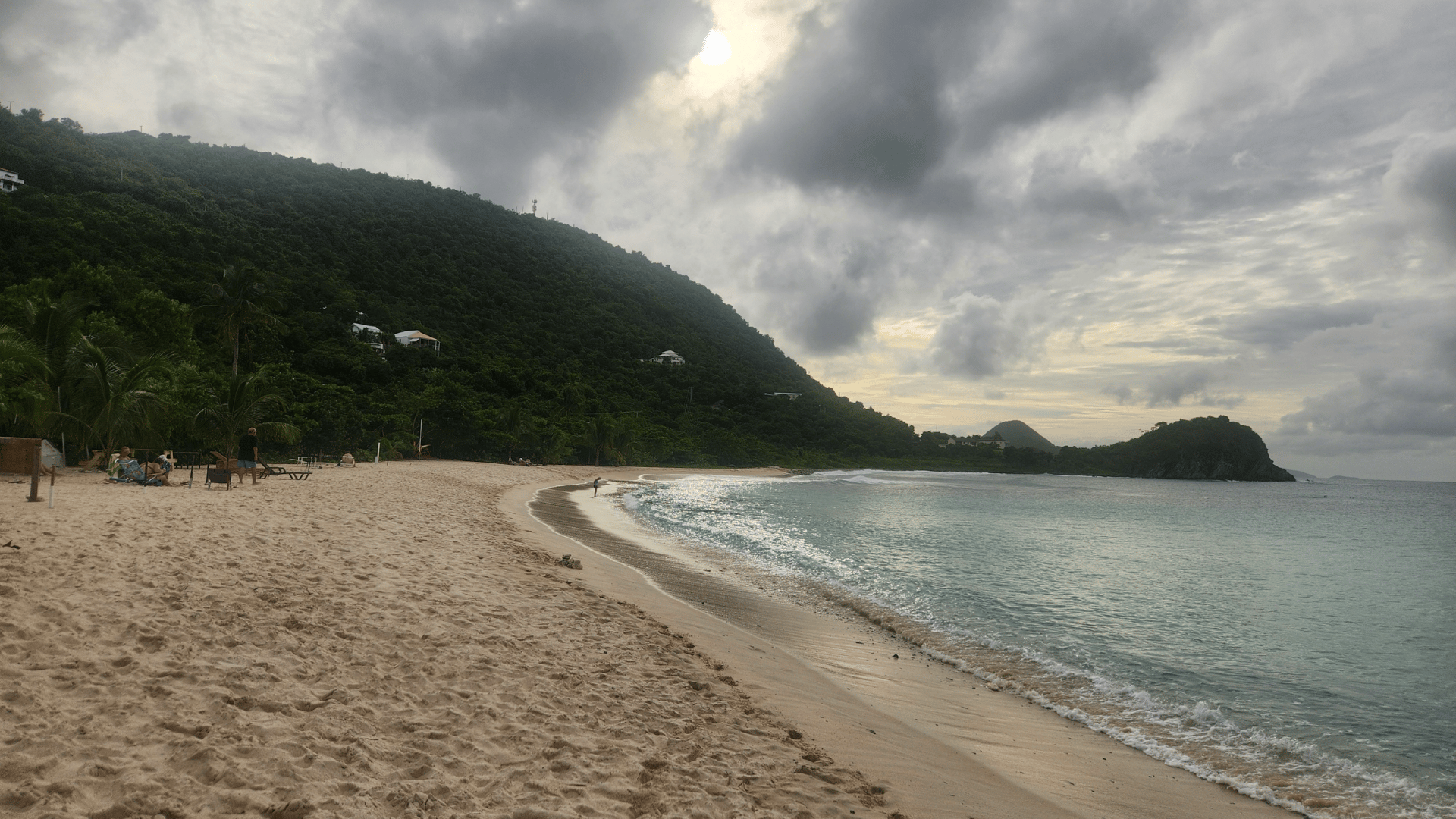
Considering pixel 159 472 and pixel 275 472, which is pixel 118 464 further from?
pixel 275 472

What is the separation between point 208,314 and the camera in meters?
32.6

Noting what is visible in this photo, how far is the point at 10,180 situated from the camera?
50125 mm

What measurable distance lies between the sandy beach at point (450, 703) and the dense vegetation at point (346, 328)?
544 inches

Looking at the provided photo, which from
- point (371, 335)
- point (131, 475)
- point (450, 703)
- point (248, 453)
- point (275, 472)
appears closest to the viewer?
point (450, 703)

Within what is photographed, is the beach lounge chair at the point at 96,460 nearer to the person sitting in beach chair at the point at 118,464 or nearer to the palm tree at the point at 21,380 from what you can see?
the palm tree at the point at 21,380

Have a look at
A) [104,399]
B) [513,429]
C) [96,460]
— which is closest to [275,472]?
[96,460]

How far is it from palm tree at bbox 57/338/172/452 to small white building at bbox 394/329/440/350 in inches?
1494

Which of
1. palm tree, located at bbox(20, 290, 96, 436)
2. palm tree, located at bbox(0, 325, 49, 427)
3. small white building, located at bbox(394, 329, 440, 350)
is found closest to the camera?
palm tree, located at bbox(0, 325, 49, 427)

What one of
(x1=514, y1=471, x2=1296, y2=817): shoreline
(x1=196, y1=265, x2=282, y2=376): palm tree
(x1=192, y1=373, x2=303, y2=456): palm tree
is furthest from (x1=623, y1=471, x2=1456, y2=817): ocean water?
(x1=196, y1=265, x2=282, y2=376): palm tree

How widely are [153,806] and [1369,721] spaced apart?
10805mm

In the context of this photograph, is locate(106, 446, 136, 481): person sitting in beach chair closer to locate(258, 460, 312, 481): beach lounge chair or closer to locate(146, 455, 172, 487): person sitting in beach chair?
locate(146, 455, 172, 487): person sitting in beach chair

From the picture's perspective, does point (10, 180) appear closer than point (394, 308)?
Yes

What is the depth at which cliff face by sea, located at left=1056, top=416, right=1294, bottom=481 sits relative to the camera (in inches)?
5108

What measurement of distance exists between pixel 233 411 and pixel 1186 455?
153 metres
